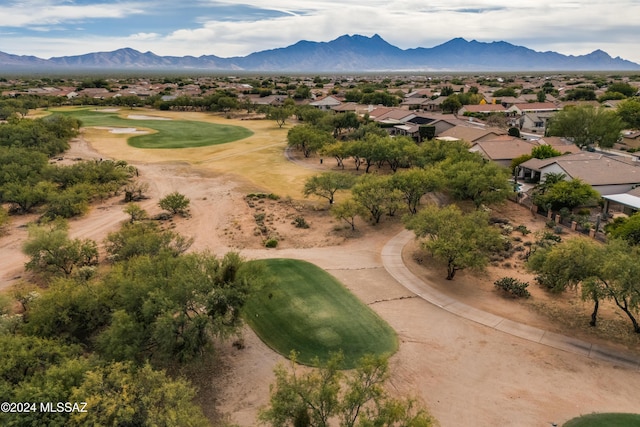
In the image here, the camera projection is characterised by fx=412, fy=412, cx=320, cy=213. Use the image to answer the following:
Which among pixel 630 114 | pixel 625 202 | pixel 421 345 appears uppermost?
pixel 421 345

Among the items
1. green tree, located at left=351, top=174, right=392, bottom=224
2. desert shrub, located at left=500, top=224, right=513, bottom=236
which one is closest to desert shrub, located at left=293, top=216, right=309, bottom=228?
green tree, located at left=351, top=174, right=392, bottom=224

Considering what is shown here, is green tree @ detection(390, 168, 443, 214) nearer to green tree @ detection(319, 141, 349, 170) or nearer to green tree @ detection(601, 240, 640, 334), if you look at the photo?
green tree @ detection(601, 240, 640, 334)

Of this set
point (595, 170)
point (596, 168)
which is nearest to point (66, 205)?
point (595, 170)

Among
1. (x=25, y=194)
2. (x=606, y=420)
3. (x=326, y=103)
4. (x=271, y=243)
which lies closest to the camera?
(x=606, y=420)

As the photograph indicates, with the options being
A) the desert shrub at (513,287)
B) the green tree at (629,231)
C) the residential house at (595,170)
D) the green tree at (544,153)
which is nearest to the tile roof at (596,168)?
the residential house at (595,170)

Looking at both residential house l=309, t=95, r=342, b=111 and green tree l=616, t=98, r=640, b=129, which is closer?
green tree l=616, t=98, r=640, b=129

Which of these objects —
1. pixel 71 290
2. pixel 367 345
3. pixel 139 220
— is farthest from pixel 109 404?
pixel 139 220

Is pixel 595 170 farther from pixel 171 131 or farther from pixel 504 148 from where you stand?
pixel 171 131
